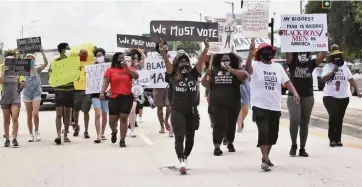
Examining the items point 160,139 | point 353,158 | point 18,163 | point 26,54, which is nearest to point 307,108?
point 353,158

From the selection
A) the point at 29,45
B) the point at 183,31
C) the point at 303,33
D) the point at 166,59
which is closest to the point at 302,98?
the point at 303,33

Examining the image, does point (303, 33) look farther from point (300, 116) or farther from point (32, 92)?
point (32, 92)

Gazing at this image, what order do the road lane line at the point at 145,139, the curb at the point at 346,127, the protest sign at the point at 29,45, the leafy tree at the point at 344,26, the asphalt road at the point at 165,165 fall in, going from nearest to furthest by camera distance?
the asphalt road at the point at 165,165
the road lane line at the point at 145,139
the protest sign at the point at 29,45
the curb at the point at 346,127
the leafy tree at the point at 344,26

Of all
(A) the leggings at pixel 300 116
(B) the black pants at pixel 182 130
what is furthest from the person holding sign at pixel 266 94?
(A) the leggings at pixel 300 116

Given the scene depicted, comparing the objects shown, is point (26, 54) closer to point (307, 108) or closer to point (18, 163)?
point (18, 163)

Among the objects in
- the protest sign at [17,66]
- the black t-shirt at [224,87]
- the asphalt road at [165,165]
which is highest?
the protest sign at [17,66]

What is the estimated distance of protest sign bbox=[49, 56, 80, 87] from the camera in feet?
41.0

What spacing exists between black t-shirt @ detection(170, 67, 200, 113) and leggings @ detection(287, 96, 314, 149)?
2.06 metres

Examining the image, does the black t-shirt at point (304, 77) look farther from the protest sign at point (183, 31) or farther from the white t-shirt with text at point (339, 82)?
the protest sign at point (183, 31)

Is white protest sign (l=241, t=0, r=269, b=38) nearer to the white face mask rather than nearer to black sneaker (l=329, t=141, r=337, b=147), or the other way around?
A: black sneaker (l=329, t=141, r=337, b=147)

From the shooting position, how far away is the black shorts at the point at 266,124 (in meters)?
8.73

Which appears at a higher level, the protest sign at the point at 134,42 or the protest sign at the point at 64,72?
the protest sign at the point at 134,42

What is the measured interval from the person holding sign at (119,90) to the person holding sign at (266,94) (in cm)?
327

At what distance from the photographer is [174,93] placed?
872cm
